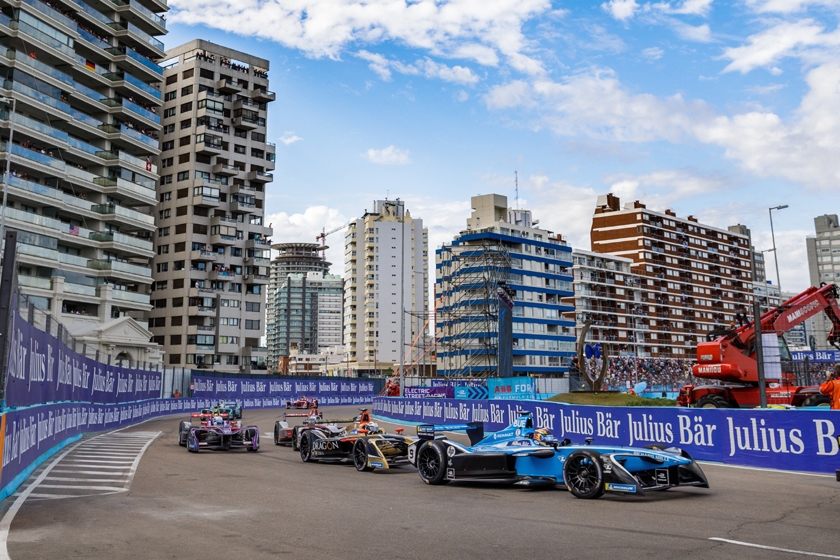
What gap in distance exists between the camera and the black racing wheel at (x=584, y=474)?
11.6 m

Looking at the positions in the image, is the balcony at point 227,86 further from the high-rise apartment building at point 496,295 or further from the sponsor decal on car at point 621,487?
the sponsor decal on car at point 621,487

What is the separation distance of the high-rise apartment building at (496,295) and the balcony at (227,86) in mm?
32349

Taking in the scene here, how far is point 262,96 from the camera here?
88.7 metres

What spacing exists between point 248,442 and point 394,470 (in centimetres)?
656

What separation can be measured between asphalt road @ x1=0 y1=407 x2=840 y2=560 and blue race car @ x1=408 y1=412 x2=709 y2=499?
305 mm

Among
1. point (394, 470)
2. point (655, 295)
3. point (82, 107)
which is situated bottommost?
point (394, 470)

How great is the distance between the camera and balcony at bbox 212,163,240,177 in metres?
83.8

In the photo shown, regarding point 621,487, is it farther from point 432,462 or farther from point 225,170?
point 225,170

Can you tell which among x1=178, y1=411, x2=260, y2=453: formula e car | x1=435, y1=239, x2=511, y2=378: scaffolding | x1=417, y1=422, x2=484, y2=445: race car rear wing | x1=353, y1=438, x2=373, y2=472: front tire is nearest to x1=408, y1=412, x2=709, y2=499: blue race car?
x1=417, y1=422, x2=484, y2=445: race car rear wing

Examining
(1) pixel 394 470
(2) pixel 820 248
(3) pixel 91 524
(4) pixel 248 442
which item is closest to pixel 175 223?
(4) pixel 248 442

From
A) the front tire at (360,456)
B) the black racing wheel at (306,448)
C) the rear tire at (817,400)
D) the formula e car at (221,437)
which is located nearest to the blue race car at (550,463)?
the front tire at (360,456)

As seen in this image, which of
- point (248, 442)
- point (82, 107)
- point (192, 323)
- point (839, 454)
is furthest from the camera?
point (192, 323)

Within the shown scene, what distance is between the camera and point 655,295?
4636 inches

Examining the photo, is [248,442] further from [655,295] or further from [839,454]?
[655,295]
